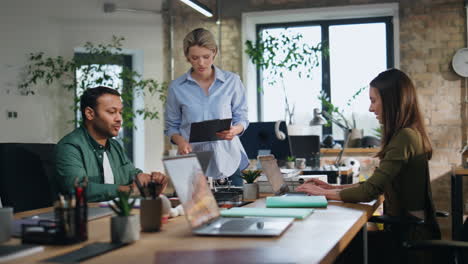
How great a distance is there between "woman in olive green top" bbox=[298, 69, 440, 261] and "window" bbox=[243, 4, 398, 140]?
4.86m

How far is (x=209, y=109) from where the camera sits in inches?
127

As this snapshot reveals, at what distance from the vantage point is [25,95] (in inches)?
235

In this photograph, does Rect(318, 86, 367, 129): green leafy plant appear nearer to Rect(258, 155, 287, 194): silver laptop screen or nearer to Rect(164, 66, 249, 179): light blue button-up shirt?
Rect(164, 66, 249, 179): light blue button-up shirt

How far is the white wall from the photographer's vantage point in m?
5.82

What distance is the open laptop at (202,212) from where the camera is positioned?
5.18ft

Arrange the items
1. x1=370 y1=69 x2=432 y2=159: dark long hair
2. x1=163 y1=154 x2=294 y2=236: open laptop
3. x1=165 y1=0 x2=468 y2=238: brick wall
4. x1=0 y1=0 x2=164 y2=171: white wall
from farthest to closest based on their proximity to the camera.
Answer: x1=165 y1=0 x2=468 y2=238: brick wall, x1=0 y1=0 x2=164 y2=171: white wall, x1=370 y1=69 x2=432 y2=159: dark long hair, x1=163 y1=154 x2=294 y2=236: open laptop

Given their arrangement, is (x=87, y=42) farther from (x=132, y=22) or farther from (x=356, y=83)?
(x=356, y=83)

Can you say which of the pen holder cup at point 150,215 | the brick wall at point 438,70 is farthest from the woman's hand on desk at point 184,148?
the brick wall at point 438,70

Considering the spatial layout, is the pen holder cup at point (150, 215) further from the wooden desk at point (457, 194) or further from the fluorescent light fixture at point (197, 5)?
the fluorescent light fixture at point (197, 5)

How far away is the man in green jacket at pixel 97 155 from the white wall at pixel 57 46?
10.7 ft

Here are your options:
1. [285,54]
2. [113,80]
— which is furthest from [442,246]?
[285,54]

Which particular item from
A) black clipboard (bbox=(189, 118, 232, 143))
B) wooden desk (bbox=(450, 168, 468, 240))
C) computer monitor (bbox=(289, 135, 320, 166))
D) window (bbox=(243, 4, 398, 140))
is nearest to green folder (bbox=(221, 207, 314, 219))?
black clipboard (bbox=(189, 118, 232, 143))

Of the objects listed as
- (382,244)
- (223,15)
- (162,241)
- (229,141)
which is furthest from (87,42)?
(162,241)

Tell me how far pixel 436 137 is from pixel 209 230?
5763 mm
